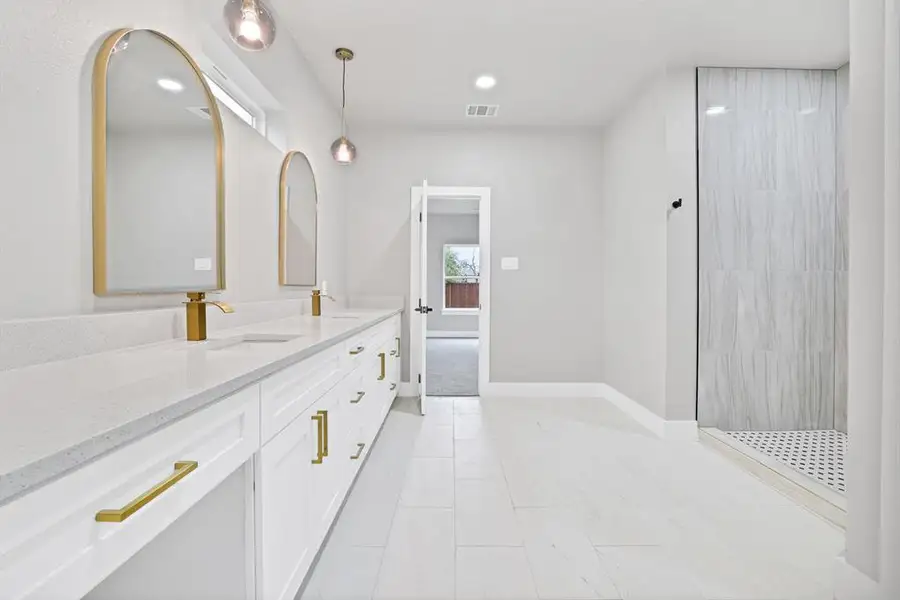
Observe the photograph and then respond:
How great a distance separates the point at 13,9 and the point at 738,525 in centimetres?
301

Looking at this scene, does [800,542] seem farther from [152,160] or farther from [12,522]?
[152,160]

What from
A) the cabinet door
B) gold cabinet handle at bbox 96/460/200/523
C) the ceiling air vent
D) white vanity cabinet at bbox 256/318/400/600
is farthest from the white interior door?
gold cabinet handle at bbox 96/460/200/523

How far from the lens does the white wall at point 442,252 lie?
9758 millimetres

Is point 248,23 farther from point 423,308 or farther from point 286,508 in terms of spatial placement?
point 423,308

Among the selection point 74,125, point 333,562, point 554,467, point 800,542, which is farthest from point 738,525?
point 74,125

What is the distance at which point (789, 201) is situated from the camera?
3.17m

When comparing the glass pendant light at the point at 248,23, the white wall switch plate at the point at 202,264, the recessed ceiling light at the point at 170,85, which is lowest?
the white wall switch plate at the point at 202,264

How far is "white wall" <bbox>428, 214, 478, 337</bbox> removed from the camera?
976 centimetres

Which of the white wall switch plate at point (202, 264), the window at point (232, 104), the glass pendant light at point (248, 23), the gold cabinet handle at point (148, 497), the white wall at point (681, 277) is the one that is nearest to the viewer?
the gold cabinet handle at point (148, 497)

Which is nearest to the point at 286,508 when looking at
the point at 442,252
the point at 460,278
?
the point at 442,252

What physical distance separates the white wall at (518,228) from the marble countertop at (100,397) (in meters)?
3.13

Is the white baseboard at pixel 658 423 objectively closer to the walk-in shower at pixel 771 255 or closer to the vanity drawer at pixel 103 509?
the walk-in shower at pixel 771 255

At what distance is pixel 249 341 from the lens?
172 centimetres

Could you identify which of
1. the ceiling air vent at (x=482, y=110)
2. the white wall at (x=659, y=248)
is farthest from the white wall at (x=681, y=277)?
the ceiling air vent at (x=482, y=110)
